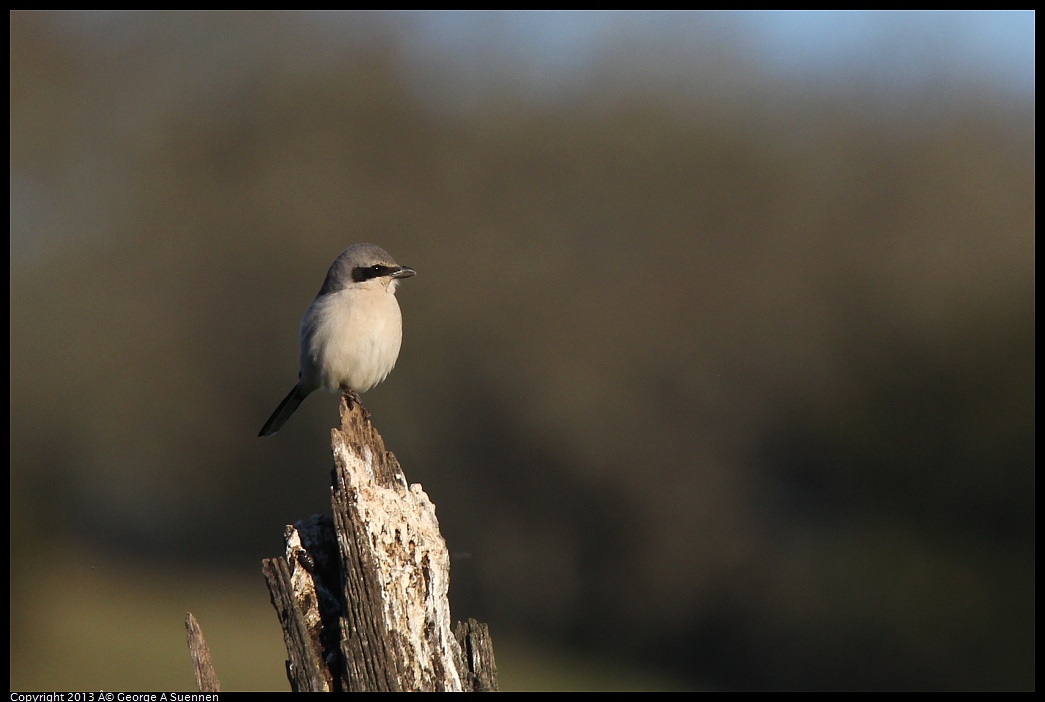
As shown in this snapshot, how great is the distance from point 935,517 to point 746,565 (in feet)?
10.5

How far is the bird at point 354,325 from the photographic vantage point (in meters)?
7.14

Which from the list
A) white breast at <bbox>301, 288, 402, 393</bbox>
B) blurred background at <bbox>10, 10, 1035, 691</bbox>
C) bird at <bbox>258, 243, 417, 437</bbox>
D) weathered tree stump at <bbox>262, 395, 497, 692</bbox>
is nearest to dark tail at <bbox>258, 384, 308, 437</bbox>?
bird at <bbox>258, 243, 417, 437</bbox>

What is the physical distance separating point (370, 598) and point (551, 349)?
1536 centimetres

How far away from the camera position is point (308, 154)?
25766 millimetres

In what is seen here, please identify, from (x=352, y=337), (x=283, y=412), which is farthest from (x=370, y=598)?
(x=283, y=412)

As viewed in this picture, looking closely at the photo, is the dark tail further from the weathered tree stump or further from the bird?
the weathered tree stump

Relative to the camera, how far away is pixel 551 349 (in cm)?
1983

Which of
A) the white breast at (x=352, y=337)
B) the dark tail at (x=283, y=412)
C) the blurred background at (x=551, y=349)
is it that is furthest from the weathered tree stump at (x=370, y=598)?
the blurred background at (x=551, y=349)

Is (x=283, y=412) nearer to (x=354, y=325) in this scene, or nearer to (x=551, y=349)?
(x=354, y=325)

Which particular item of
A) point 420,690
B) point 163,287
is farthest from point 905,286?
point 163,287

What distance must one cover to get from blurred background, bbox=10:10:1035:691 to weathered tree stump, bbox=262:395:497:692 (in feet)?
33.3
